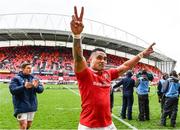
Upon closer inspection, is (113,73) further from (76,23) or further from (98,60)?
(76,23)

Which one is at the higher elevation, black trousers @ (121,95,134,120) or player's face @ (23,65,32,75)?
player's face @ (23,65,32,75)

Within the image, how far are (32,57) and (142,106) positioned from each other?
5631 centimetres

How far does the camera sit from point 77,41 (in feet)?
17.1

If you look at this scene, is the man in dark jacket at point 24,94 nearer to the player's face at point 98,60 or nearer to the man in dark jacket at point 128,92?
the player's face at point 98,60

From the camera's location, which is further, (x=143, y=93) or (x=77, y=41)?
(x=143, y=93)

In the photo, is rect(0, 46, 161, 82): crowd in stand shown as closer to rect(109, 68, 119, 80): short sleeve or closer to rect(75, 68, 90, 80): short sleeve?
rect(109, 68, 119, 80): short sleeve

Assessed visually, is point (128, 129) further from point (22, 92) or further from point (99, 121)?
point (99, 121)

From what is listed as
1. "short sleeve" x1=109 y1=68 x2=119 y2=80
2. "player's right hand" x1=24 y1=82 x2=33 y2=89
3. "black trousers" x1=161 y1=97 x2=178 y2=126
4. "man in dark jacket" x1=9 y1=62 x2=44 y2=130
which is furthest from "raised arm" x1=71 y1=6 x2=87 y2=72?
"black trousers" x1=161 y1=97 x2=178 y2=126

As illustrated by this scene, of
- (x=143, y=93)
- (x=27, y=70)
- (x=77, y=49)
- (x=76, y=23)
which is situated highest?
(x=76, y=23)

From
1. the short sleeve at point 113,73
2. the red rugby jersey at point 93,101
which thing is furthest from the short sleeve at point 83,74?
the short sleeve at point 113,73

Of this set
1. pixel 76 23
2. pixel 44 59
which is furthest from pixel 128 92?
pixel 44 59

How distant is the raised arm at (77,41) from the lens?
4980mm

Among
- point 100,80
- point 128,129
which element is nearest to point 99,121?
point 100,80

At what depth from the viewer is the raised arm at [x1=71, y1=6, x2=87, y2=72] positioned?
498 cm
